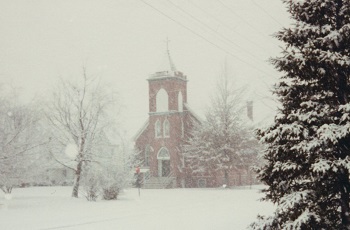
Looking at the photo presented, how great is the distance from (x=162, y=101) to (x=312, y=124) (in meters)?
39.4

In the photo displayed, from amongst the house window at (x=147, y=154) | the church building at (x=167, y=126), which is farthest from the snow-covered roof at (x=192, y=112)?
the house window at (x=147, y=154)

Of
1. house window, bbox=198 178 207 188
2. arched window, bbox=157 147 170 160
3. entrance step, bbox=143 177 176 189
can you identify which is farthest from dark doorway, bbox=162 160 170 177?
house window, bbox=198 178 207 188

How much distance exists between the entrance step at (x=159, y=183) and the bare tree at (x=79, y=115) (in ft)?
49.3

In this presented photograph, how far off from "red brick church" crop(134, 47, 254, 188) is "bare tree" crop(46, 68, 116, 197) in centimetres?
1540

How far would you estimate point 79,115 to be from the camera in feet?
101

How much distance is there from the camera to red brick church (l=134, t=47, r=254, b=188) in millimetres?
45250

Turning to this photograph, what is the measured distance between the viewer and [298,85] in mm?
8219

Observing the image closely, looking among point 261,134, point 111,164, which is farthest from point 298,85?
point 111,164

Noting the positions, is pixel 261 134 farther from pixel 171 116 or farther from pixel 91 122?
pixel 171 116

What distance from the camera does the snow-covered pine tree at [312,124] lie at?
297 inches

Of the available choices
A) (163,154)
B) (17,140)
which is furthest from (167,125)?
(17,140)

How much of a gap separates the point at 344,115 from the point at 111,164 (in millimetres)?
22358

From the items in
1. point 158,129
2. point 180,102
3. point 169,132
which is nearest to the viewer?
point 169,132

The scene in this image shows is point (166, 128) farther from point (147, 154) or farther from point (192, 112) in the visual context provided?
point (147, 154)
